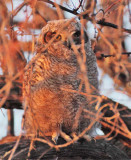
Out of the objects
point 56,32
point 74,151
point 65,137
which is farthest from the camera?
point 56,32

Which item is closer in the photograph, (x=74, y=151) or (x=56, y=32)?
(x=74, y=151)

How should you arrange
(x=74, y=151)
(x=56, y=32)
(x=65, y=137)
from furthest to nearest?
1. (x=56, y=32)
2. (x=65, y=137)
3. (x=74, y=151)

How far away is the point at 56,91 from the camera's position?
3.22 meters

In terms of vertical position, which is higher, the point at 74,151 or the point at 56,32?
the point at 56,32

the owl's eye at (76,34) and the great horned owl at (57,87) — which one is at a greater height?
the owl's eye at (76,34)

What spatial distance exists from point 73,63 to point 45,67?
1.07 ft

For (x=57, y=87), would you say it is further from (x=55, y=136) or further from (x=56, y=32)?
(x=56, y=32)

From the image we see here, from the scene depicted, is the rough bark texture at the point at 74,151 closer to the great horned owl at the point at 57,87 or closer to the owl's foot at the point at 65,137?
the owl's foot at the point at 65,137

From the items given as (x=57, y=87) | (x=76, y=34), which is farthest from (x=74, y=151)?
(x=76, y=34)

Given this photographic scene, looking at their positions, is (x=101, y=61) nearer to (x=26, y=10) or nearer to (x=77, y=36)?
(x=77, y=36)

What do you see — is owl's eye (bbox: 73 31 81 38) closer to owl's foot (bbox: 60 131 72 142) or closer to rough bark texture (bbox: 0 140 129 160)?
owl's foot (bbox: 60 131 72 142)

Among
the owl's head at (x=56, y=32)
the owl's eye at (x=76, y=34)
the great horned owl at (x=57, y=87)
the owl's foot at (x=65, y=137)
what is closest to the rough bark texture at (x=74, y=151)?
the owl's foot at (x=65, y=137)

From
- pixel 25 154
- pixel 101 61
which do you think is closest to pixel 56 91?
pixel 25 154

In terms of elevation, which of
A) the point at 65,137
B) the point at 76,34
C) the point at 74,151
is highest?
the point at 76,34
